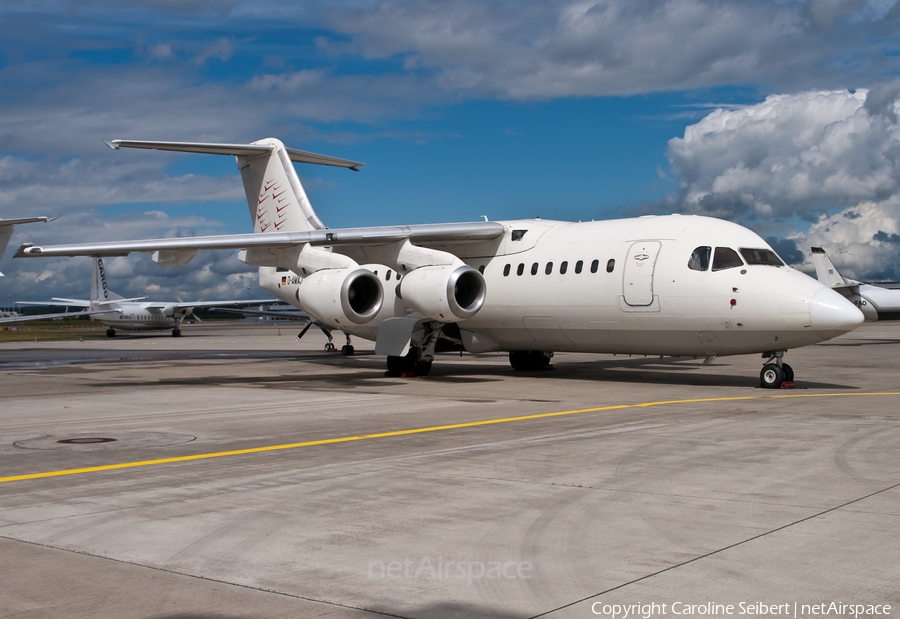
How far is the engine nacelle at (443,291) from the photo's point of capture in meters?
18.5

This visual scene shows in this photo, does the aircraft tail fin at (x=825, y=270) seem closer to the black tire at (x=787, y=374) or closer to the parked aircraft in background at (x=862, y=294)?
the parked aircraft in background at (x=862, y=294)

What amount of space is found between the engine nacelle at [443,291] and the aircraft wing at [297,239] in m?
1.07

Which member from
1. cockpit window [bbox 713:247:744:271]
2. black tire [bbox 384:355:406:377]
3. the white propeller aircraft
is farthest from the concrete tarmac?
black tire [bbox 384:355:406:377]

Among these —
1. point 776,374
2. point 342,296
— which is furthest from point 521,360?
point 776,374

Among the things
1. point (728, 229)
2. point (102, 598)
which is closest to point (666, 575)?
point (102, 598)

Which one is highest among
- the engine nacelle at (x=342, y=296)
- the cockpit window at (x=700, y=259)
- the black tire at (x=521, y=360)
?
the cockpit window at (x=700, y=259)

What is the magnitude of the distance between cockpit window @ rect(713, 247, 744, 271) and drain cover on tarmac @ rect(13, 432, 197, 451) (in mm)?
10113

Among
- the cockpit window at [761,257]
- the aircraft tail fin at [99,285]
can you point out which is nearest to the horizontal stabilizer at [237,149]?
the cockpit window at [761,257]

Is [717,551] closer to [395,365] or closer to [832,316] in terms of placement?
[832,316]

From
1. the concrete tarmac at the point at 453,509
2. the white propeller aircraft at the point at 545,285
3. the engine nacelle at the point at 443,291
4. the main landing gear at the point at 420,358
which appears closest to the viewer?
the concrete tarmac at the point at 453,509

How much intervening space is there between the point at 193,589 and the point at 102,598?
1.52 feet

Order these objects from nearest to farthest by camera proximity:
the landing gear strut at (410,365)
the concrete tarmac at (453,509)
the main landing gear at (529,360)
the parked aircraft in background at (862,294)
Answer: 1. the concrete tarmac at (453,509)
2. the landing gear strut at (410,365)
3. the main landing gear at (529,360)
4. the parked aircraft in background at (862,294)

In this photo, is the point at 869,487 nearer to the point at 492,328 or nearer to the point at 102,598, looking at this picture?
the point at 102,598

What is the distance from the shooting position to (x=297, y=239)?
63.3 ft
